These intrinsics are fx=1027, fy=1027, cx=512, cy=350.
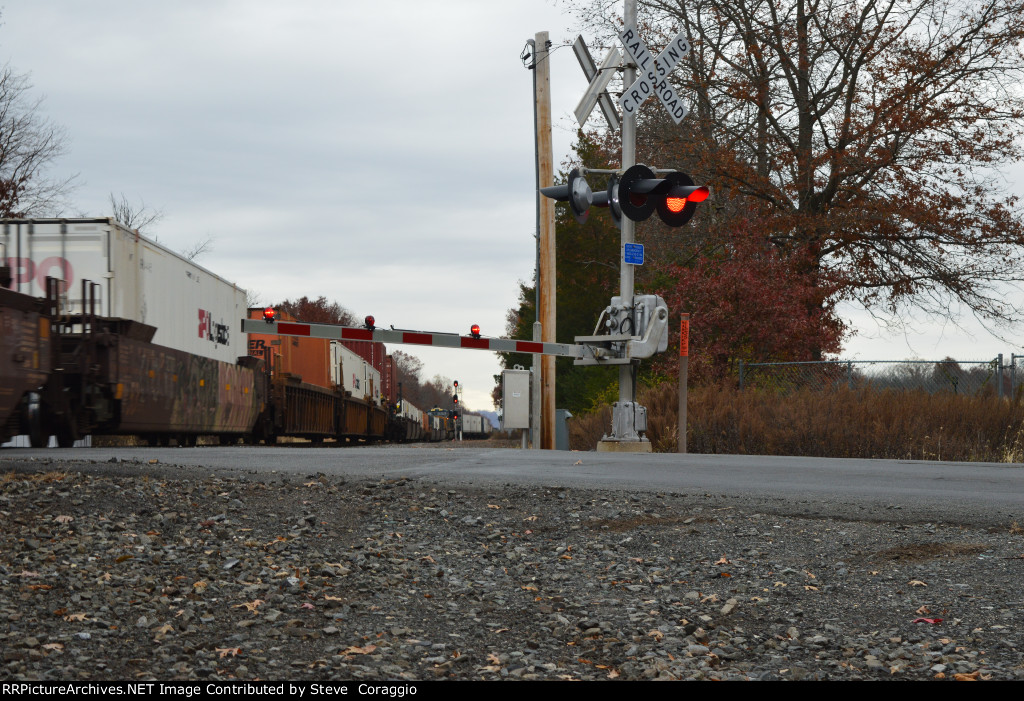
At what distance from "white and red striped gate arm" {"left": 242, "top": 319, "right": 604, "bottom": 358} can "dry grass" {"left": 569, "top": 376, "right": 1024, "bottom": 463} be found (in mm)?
2698

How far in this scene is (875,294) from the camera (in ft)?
85.8

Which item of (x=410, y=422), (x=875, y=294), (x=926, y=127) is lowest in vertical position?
(x=410, y=422)

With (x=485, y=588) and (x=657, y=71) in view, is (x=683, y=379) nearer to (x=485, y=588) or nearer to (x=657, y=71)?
(x=657, y=71)

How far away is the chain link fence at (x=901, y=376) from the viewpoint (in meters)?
17.8

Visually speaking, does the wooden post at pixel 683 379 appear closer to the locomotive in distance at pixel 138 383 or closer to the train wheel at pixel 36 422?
the locomotive in distance at pixel 138 383

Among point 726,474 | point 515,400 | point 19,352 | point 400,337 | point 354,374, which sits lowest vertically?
point 726,474

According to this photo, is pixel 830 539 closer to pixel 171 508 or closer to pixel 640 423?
pixel 171 508

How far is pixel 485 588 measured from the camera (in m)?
5.77

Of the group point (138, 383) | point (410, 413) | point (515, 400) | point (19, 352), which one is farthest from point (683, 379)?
point (410, 413)

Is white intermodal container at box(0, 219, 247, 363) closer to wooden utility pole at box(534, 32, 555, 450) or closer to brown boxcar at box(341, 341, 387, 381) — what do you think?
wooden utility pole at box(534, 32, 555, 450)

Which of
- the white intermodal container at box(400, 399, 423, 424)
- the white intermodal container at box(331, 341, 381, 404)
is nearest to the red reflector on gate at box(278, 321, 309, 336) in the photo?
the white intermodal container at box(331, 341, 381, 404)

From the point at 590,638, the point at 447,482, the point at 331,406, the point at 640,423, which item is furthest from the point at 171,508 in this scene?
the point at 331,406

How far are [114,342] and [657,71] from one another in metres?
8.71

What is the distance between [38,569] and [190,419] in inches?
526
